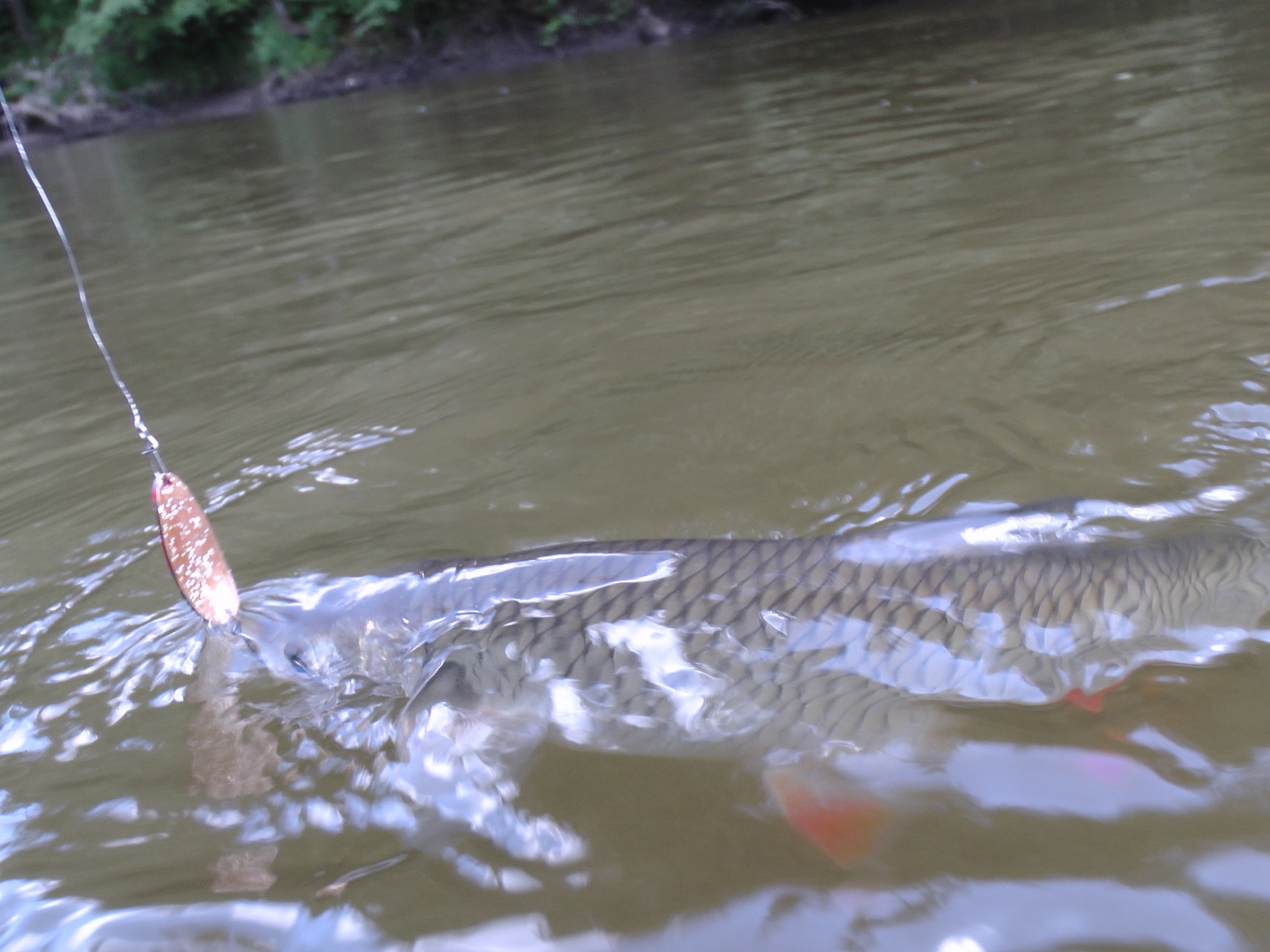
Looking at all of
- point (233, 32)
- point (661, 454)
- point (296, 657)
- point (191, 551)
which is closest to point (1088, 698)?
point (661, 454)

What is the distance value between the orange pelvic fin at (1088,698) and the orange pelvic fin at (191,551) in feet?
5.47

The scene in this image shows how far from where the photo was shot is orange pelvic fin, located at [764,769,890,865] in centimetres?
172

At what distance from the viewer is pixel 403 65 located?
20.3m

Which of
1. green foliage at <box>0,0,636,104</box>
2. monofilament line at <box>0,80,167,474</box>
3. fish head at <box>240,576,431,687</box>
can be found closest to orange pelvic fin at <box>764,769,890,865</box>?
fish head at <box>240,576,431,687</box>

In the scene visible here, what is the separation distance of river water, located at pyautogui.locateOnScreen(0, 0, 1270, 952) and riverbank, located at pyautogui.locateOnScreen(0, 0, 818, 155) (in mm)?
12611

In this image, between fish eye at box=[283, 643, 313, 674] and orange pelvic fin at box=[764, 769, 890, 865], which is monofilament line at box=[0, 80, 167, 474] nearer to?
fish eye at box=[283, 643, 313, 674]

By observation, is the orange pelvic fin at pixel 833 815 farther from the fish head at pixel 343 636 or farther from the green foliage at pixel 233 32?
the green foliage at pixel 233 32

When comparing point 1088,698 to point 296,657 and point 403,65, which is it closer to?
point 296,657

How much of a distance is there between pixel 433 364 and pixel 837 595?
8.13ft

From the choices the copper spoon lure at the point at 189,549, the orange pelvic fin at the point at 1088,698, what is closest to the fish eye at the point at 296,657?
the copper spoon lure at the point at 189,549

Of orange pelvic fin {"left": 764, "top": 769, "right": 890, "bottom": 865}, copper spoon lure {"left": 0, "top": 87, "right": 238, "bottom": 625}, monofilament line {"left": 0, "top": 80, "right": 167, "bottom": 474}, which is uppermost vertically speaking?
monofilament line {"left": 0, "top": 80, "right": 167, "bottom": 474}

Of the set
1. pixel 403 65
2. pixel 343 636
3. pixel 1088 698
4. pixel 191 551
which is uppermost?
pixel 191 551

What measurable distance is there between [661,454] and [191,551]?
135 cm

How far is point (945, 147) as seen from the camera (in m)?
6.29
